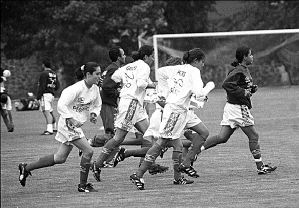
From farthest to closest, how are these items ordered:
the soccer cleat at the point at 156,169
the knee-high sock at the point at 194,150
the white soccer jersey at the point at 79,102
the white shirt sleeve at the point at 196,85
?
the soccer cleat at the point at 156,169 < the knee-high sock at the point at 194,150 < the white soccer jersey at the point at 79,102 < the white shirt sleeve at the point at 196,85

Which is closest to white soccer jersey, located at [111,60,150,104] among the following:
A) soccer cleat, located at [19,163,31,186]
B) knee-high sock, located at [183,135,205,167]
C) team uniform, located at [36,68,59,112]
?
knee-high sock, located at [183,135,205,167]

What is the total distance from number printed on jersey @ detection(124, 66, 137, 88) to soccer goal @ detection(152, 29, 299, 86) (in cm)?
1515

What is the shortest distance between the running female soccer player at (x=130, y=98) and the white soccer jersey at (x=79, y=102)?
975mm

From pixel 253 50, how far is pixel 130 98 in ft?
57.5

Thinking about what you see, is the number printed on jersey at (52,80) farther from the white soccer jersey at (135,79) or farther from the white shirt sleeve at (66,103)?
the white shirt sleeve at (66,103)

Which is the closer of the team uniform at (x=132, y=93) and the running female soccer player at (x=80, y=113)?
the running female soccer player at (x=80, y=113)

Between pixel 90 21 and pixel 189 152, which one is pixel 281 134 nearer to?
pixel 189 152

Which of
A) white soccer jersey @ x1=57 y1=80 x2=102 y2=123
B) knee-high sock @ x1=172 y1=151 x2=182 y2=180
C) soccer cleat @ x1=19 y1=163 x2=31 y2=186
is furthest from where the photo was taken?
soccer cleat @ x1=19 y1=163 x2=31 y2=186

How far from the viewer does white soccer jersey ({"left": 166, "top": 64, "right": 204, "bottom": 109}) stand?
12.8m

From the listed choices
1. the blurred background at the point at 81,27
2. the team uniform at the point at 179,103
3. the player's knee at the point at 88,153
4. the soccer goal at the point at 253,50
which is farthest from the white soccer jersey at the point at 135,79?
the blurred background at the point at 81,27

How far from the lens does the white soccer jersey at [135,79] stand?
14047 millimetres

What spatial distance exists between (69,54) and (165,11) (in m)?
6.39

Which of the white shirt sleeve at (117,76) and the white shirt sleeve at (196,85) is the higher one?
the white shirt sleeve at (196,85)

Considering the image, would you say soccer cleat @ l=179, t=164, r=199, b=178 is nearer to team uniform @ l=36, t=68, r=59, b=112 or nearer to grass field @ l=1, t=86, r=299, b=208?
grass field @ l=1, t=86, r=299, b=208
